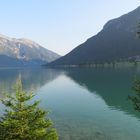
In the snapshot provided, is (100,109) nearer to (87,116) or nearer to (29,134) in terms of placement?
(87,116)

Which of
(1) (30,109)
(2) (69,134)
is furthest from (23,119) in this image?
(2) (69,134)

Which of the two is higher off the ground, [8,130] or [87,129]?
[8,130]

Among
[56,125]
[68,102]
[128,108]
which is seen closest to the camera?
[56,125]

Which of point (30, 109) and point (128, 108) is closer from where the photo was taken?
point (30, 109)

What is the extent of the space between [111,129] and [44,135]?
117 ft

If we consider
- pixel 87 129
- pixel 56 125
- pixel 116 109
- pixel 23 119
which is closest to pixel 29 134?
pixel 23 119

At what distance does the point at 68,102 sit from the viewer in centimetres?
9506

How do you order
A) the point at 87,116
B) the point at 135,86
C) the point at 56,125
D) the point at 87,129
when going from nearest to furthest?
1. the point at 135,86
2. the point at 87,129
3. the point at 56,125
4. the point at 87,116

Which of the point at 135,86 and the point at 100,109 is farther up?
the point at 135,86

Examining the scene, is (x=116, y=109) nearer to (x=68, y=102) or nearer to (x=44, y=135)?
(x=68, y=102)

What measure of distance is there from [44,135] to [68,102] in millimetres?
73053

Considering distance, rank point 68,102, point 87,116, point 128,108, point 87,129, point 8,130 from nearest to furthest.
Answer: point 8,130
point 87,129
point 87,116
point 128,108
point 68,102

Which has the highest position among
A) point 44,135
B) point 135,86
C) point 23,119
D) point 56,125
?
point 135,86

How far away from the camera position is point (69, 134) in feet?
170
